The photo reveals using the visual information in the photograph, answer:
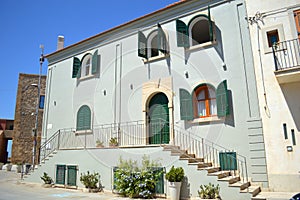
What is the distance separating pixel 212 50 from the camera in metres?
10.2

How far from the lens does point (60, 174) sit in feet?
38.7

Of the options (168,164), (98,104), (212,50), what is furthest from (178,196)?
(98,104)

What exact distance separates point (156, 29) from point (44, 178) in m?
9.52

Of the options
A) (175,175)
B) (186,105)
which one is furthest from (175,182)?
(186,105)

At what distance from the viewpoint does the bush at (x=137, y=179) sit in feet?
28.2

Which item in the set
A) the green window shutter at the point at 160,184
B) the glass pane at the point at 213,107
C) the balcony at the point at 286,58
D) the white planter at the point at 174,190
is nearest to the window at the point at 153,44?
the glass pane at the point at 213,107

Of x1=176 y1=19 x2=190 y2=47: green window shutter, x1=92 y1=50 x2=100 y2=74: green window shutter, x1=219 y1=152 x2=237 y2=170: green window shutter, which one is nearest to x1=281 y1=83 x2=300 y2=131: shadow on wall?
x1=219 y1=152 x2=237 y2=170: green window shutter

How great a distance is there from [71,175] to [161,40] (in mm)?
7810

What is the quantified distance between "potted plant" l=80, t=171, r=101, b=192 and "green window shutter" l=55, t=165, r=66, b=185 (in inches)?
66.5

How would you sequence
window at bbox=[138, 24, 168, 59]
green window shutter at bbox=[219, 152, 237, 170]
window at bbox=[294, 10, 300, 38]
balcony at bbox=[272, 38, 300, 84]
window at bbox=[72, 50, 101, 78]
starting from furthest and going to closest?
window at bbox=[72, 50, 101, 78], window at bbox=[138, 24, 168, 59], green window shutter at bbox=[219, 152, 237, 170], window at bbox=[294, 10, 300, 38], balcony at bbox=[272, 38, 300, 84]

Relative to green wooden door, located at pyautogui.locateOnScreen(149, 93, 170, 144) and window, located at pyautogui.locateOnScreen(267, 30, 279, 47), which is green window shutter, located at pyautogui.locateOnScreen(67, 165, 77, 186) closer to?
green wooden door, located at pyautogui.locateOnScreen(149, 93, 170, 144)

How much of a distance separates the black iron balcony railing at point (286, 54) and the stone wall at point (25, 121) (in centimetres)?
2124

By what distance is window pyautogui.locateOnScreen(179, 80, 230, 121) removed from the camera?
9781 millimetres

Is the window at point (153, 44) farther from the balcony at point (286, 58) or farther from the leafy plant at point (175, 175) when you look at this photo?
the leafy plant at point (175, 175)
